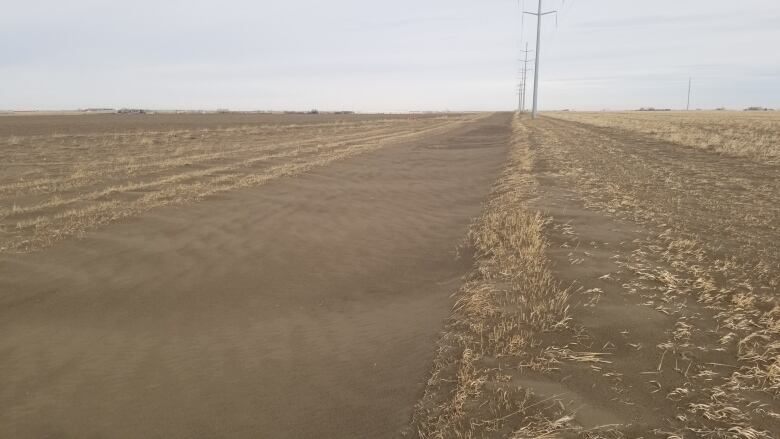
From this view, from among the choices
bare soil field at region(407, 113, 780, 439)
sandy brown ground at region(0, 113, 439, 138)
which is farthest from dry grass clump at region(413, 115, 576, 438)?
Result: sandy brown ground at region(0, 113, 439, 138)

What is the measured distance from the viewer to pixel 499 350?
3951mm

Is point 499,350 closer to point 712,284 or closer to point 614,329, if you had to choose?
point 614,329

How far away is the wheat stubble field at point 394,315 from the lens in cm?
333

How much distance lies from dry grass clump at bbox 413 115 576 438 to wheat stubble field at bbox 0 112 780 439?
2 centimetres

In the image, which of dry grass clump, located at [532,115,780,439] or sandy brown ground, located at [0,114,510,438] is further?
sandy brown ground, located at [0,114,510,438]

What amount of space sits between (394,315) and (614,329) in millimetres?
2235

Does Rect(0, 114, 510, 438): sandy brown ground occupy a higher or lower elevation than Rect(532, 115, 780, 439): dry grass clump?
lower

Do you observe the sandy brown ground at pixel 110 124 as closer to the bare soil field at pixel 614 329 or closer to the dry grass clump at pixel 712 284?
the bare soil field at pixel 614 329

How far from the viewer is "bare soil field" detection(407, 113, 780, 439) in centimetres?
305

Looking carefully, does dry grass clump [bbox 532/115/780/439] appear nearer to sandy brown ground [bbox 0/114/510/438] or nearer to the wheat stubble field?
the wheat stubble field

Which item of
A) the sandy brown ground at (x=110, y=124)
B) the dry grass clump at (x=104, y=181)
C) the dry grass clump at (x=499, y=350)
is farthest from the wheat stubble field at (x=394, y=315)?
the sandy brown ground at (x=110, y=124)

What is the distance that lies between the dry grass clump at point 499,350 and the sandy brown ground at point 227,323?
0.81 feet

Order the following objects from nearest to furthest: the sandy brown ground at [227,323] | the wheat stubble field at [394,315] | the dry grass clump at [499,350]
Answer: the dry grass clump at [499,350] → the wheat stubble field at [394,315] → the sandy brown ground at [227,323]

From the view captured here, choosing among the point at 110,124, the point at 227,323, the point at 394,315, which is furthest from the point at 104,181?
the point at 110,124
